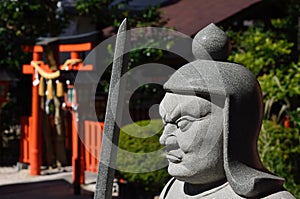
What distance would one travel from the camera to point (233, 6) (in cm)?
991

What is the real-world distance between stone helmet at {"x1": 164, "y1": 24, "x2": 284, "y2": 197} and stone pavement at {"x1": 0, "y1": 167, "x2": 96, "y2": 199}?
6.33 meters

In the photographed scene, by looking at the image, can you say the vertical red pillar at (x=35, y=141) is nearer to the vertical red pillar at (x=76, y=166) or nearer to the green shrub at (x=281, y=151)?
the vertical red pillar at (x=76, y=166)

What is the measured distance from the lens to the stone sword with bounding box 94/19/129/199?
90.4 inches

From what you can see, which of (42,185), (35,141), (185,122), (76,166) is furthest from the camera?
(35,141)

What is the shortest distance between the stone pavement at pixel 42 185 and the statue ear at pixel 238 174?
20.9 ft

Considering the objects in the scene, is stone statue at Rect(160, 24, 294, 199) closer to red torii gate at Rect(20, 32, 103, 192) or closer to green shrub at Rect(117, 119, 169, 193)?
green shrub at Rect(117, 119, 169, 193)

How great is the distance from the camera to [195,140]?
234cm

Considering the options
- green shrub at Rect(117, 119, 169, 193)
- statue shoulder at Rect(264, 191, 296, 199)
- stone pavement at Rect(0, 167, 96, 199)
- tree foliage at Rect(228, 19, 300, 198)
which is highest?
statue shoulder at Rect(264, 191, 296, 199)

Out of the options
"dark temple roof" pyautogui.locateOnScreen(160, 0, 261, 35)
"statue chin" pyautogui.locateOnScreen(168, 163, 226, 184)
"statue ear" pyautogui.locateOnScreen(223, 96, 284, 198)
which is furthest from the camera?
"dark temple roof" pyautogui.locateOnScreen(160, 0, 261, 35)

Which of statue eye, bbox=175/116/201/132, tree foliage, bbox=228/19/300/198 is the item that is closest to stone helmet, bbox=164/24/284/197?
statue eye, bbox=175/116/201/132

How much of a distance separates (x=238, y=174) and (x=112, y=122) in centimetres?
58

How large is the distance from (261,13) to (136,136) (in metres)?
5.15

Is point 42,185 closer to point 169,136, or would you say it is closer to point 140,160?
point 140,160

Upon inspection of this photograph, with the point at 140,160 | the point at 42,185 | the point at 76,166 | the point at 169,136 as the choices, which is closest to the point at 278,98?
the point at 140,160
